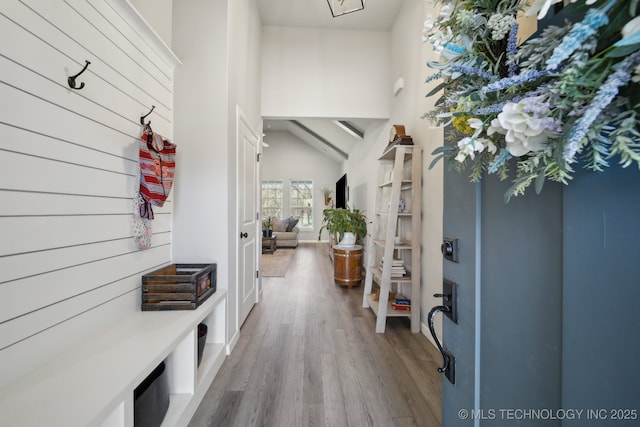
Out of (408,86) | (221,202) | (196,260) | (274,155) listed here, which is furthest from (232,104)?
(274,155)

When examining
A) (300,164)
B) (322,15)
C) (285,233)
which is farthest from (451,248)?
(300,164)

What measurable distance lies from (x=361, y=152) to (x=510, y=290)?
4554 mm

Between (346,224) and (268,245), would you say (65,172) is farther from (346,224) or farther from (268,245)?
(268,245)

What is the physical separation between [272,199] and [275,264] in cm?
421

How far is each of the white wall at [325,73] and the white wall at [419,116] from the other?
21cm

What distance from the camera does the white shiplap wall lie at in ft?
2.91

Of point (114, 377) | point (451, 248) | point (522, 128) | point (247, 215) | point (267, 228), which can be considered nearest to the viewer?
point (522, 128)

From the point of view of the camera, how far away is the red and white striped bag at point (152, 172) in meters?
1.49

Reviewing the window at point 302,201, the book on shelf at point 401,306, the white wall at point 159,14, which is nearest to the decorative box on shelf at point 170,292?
the white wall at point 159,14

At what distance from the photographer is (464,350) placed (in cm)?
78

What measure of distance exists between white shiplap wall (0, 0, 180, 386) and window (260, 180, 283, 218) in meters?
7.47

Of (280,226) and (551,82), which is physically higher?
(551,82)

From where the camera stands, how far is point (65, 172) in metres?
1.07

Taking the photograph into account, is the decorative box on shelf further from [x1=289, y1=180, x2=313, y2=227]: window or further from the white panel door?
[x1=289, y1=180, x2=313, y2=227]: window
